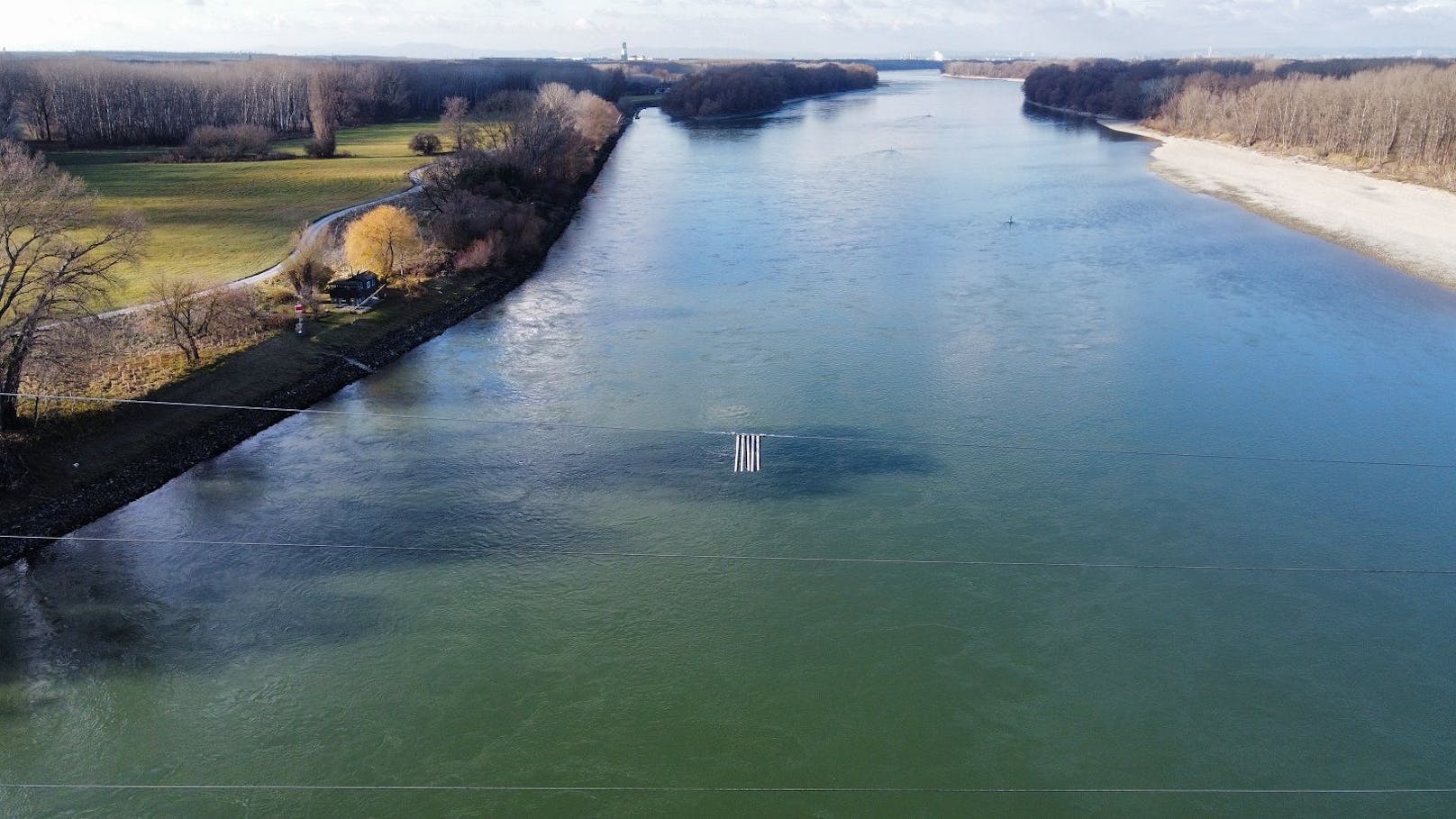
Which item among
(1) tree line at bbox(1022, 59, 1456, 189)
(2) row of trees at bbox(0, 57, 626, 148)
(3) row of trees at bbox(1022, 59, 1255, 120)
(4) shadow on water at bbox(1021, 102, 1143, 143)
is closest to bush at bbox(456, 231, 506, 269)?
(2) row of trees at bbox(0, 57, 626, 148)

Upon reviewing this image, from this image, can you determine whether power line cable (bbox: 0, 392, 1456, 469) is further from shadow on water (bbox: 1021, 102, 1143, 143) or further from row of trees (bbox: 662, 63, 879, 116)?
row of trees (bbox: 662, 63, 879, 116)

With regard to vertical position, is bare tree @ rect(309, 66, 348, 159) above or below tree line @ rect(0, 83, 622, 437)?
above

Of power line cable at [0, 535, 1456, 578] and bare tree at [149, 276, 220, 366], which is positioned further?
bare tree at [149, 276, 220, 366]

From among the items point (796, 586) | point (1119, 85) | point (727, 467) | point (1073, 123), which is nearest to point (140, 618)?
point (796, 586)

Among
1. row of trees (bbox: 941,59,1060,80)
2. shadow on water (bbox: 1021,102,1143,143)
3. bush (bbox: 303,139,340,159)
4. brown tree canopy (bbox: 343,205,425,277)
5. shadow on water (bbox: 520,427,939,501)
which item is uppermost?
row of trees (bbox: 941,59,1060,80)

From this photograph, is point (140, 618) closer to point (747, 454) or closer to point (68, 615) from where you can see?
point (68, 615)

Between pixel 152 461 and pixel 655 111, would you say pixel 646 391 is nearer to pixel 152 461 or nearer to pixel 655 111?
pixel 152 461
